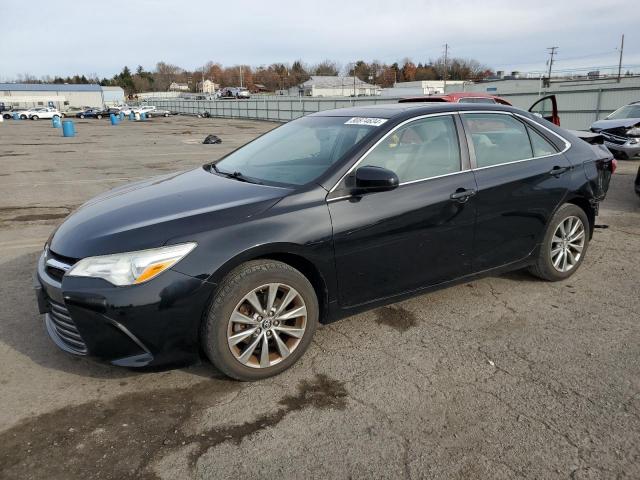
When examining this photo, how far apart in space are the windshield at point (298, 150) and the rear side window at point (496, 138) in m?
0.84

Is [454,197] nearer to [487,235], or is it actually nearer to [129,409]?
[487,235]

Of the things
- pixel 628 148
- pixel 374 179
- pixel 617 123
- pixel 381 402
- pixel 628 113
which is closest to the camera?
pixel 381 402

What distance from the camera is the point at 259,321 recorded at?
10.2ft

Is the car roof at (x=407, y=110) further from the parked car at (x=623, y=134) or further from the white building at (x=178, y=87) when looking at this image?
the white building at (x=178, y=87)

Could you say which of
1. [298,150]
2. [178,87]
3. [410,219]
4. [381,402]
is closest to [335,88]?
[178,87]

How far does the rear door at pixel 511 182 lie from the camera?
3.98 meters

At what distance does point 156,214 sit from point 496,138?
2765 millimetres

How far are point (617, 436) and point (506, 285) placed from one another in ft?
7.20

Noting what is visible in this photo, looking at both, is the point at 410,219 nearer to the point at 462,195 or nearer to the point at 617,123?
the point at 462,195

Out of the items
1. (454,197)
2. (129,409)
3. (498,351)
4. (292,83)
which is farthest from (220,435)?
(292,83)

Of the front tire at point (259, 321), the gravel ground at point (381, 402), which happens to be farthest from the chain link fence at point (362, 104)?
the front tire at point (259, 321)

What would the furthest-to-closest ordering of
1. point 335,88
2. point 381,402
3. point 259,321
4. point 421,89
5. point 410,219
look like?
1. point 335,88
2. point 421,89
3. point 410,219
4. point 259,321
5. point 381,402

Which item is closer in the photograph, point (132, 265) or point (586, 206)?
point (132, 265)

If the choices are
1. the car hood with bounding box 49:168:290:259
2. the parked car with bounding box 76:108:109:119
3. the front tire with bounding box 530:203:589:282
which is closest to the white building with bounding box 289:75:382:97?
the parked car with bounding box 76:108:109:119
